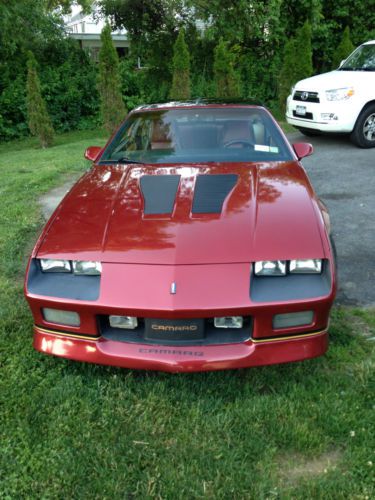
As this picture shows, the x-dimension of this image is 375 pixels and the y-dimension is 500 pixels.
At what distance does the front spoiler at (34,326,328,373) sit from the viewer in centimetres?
228

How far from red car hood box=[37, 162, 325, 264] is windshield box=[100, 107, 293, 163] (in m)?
0.40

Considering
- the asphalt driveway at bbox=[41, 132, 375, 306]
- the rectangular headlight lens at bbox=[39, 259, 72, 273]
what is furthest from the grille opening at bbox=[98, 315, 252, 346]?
the asphalt driveway at bbox=[41, 132, 375, 306]

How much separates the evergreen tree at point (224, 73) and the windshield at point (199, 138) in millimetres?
9598

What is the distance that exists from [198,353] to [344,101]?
22.5 ft

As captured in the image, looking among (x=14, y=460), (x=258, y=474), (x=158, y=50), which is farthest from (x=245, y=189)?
(x=158, y=50)

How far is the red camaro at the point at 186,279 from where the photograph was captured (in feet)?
7.47

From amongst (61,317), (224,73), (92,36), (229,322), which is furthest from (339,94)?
(92,36)

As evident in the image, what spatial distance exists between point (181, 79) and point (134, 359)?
11434mm

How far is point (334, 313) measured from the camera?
3.28m

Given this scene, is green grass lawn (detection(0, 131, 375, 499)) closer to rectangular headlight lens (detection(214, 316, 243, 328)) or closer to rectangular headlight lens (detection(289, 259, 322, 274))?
rectangular headlight lens (detection(214, 316, 243, 328))

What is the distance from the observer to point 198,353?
90.2 inches

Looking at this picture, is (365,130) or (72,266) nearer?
(72,266)

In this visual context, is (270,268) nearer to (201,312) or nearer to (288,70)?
(201,312)

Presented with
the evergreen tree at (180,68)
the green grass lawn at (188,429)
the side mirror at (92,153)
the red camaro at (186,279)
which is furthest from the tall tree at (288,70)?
the green grass lawn at (188,429)
